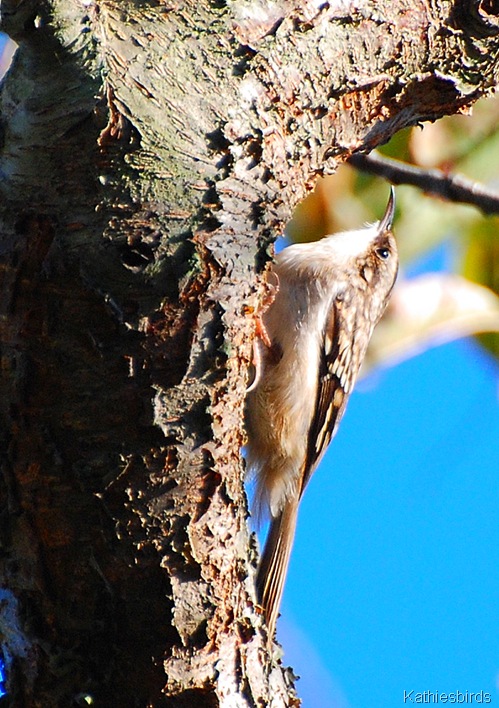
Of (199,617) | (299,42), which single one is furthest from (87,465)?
(299,42)

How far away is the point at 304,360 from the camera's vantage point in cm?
309

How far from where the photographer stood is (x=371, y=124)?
1976 mm

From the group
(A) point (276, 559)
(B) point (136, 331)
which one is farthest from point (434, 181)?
(B) point (136, 331)

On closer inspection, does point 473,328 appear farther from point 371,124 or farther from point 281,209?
point 281,209

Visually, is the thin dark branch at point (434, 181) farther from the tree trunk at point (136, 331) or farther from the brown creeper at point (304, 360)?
the tree trunk at point (136, 331)

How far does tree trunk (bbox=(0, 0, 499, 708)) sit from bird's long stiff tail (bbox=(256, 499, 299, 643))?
0.87 metres

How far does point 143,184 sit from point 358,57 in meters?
0.57

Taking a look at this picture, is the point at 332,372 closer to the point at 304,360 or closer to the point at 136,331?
the point at 304,360

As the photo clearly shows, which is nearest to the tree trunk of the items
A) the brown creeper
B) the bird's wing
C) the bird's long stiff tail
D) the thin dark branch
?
the bird's long stiff tail

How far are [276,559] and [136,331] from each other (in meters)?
1.68

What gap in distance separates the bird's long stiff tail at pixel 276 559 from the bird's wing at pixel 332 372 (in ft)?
0.35

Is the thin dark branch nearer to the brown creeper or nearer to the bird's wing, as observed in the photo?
the brown creeper

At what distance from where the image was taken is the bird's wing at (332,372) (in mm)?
3197

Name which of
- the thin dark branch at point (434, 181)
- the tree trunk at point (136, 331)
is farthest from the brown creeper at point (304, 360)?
the tree trunk at point (136, 331)
